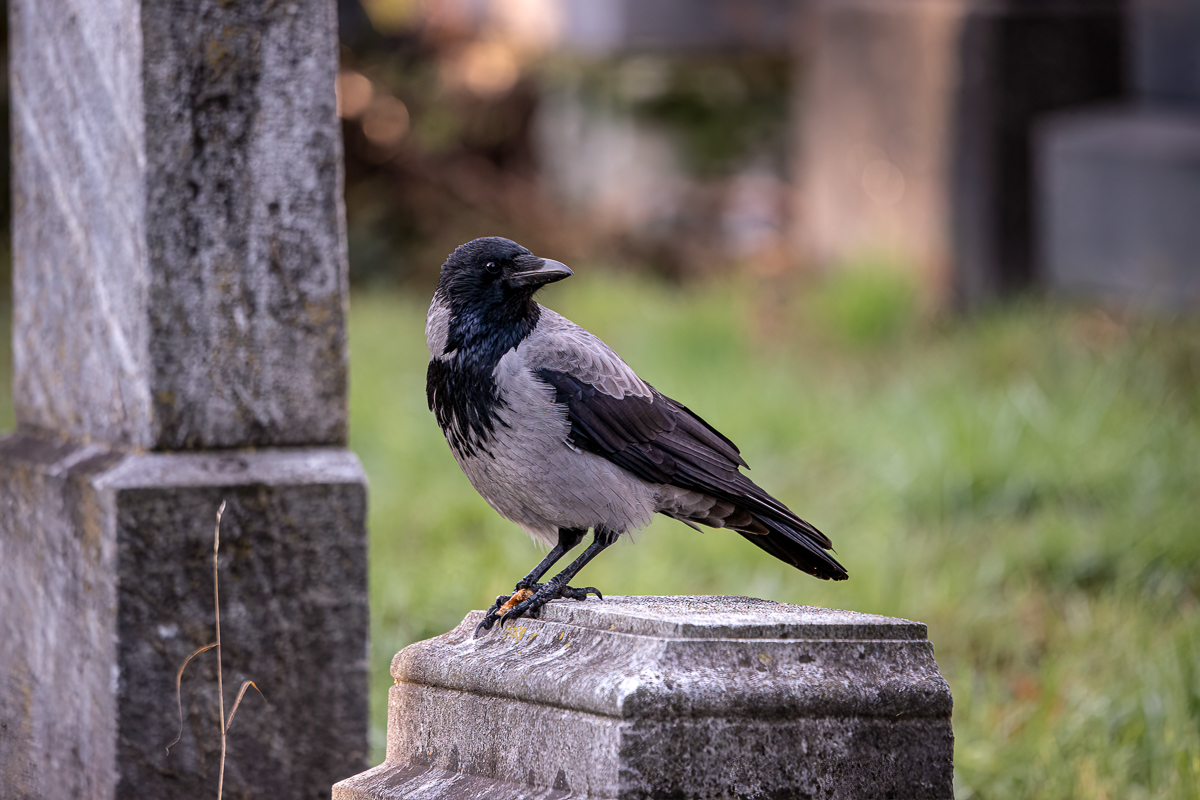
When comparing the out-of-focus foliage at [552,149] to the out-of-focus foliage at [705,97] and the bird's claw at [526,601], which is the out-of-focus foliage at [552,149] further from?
the bird's claw at [526,601]

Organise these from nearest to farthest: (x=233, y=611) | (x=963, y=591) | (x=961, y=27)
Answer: (x=233, y=611) < (x=963, y=591) < (x=961, y=27)

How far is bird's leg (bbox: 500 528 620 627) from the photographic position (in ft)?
7.38

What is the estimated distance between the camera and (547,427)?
2246 millimetres

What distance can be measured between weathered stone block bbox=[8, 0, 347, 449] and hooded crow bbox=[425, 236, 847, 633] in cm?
61

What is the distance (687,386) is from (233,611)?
432 centimetres

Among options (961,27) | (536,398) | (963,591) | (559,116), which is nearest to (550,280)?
(536,398)

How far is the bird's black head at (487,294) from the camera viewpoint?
227 centimetres

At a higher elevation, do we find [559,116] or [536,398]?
[559,116]

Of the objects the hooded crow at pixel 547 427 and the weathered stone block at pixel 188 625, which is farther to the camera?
the weathered stone block at pixel 188 625

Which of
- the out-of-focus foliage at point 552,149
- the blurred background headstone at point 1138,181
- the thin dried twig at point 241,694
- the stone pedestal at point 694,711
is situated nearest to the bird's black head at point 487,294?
the stone pedestal at point 694,711

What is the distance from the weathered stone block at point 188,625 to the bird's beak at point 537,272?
2.60 ft

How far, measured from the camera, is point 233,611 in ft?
9.05

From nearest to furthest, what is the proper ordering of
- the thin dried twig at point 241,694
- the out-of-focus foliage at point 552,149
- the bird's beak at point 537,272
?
the bird's beak at point 537,272 < the thin dried twig at point 241,694 < the out-of-focus foliage at point 552,149

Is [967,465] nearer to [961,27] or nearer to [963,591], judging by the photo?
[963,591]
